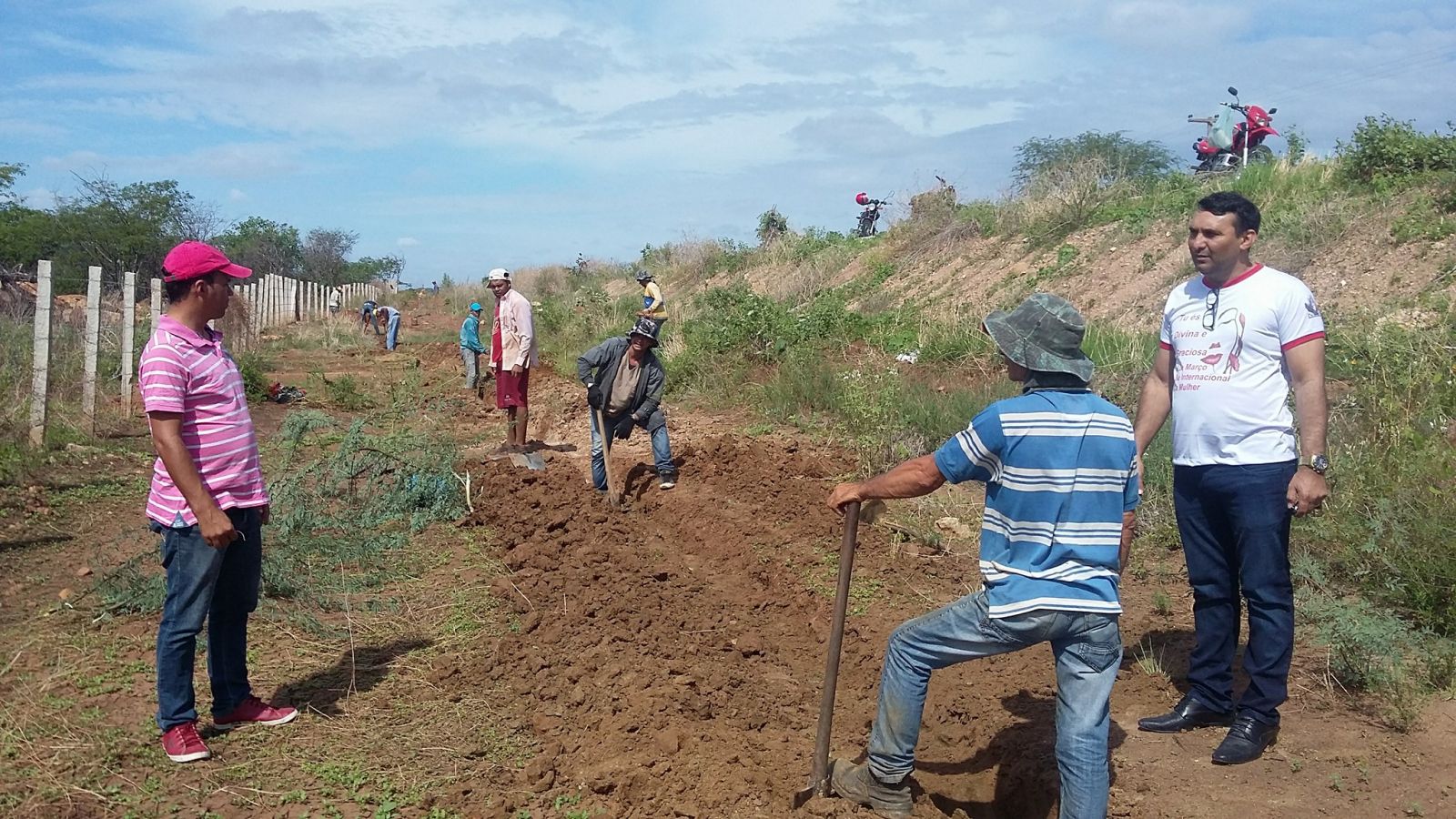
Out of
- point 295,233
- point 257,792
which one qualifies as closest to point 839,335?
point 257,792

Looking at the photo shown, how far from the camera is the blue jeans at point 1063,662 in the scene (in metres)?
3.15

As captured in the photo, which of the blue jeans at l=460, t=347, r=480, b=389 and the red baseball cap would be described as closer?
the red baseball cap

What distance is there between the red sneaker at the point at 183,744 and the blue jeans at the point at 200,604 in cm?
3

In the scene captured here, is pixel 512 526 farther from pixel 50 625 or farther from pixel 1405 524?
pixel 1405 524

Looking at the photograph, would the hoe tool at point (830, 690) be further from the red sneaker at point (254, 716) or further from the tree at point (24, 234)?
the tree at point (24, 234)

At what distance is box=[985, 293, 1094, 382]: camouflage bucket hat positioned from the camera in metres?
3.15


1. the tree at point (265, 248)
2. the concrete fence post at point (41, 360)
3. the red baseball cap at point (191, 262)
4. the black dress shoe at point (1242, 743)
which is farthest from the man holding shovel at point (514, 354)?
the tree at point (265, 248)

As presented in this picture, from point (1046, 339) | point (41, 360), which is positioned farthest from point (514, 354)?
point (1046, 339)

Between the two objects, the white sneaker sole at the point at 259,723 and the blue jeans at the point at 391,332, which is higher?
the blue jeans at the point at 391,332

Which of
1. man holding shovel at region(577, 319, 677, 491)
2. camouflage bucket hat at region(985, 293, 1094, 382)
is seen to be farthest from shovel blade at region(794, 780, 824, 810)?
man holding shovel at region(577, 319, 677, 491)

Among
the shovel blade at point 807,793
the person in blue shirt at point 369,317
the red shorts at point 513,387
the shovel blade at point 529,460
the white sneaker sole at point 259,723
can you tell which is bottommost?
the white sneaker sole at point 259,723

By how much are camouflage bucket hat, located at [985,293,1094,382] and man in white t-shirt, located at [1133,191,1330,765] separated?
36.1 inches

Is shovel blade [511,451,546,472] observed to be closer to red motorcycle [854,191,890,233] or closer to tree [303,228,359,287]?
red motorcycle [854,191,890,233]

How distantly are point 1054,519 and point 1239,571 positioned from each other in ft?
4.75
